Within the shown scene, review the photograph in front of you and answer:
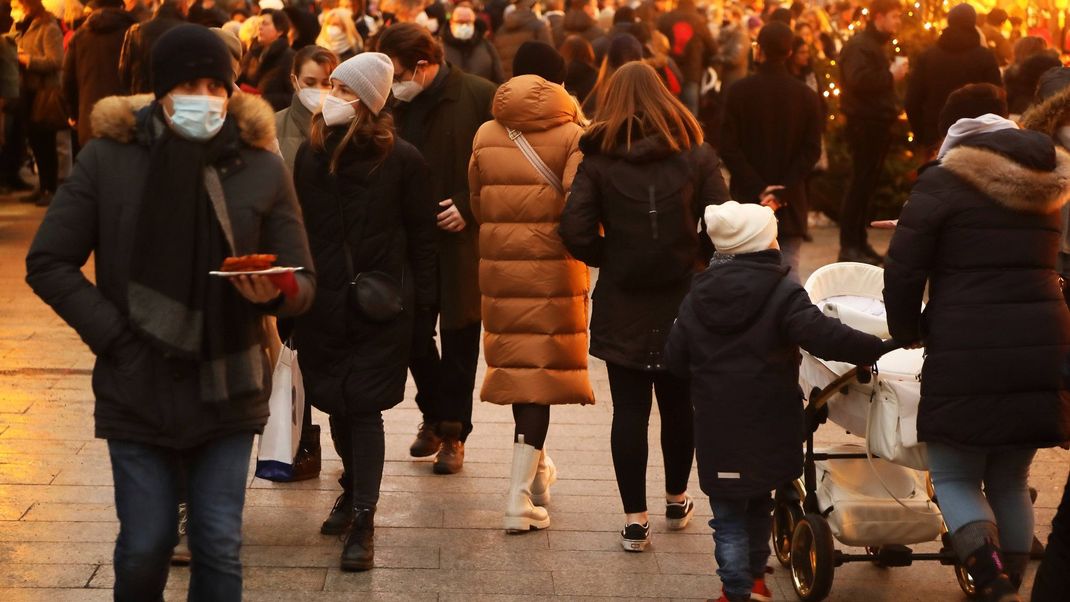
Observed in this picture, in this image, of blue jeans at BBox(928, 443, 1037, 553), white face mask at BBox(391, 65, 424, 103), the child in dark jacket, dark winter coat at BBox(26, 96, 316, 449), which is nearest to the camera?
dark winter coat at BBox(26, 96, 316, 449)

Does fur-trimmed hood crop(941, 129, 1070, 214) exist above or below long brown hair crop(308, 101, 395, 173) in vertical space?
above

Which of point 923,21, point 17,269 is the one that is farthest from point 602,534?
point 923,21

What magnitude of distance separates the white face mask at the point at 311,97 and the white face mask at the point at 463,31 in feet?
22.4

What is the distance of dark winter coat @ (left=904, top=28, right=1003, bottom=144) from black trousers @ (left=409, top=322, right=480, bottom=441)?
5467mm

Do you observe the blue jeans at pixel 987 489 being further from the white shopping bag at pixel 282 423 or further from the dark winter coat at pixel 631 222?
the white shopping bag at pixel 282 423

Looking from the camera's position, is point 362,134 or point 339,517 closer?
point 362,134

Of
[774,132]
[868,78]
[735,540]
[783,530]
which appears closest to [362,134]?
[735,540]

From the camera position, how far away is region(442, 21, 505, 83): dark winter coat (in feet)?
45.5

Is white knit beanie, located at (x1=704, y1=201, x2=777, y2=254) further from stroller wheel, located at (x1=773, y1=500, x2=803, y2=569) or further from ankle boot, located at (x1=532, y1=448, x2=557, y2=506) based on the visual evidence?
ankle boot, located at (x1=532, y1=448, x2=557, y2=506)

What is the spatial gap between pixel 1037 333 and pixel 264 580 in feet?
9.08

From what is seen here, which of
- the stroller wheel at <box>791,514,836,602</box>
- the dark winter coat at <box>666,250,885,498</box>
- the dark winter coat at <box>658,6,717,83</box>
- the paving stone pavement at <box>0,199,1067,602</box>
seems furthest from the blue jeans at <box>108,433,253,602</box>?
the dark winter coat at <box>658,6,717,83</box>

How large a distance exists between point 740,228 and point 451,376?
2389 mm

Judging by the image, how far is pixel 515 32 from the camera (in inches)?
641

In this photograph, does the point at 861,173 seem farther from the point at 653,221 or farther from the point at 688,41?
the point at 653,221
